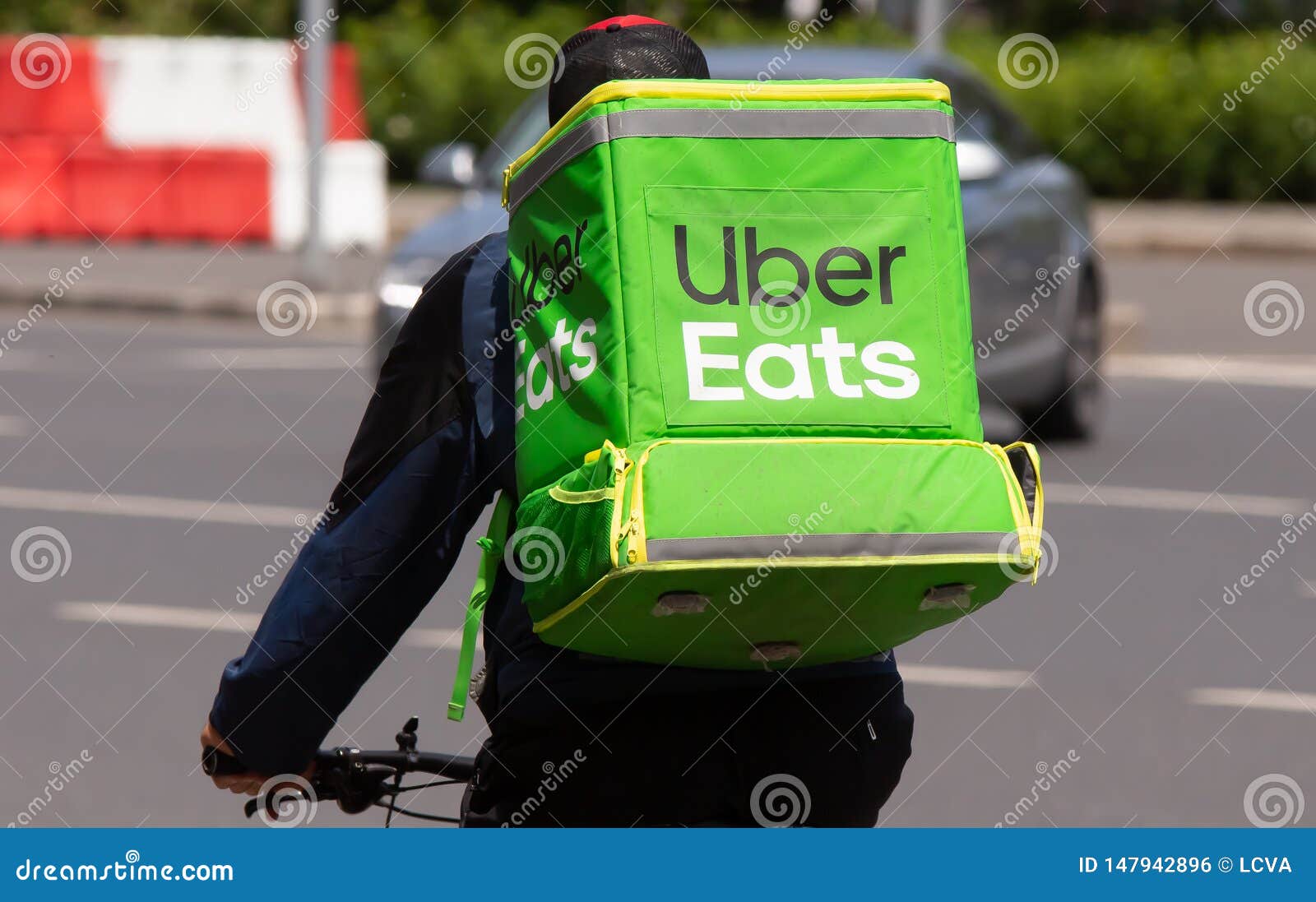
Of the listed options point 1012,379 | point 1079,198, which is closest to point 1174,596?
point 1012,379

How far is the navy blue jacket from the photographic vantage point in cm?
213

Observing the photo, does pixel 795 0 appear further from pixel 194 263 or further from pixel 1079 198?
pixel 1079 198

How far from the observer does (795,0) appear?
82.6 feet

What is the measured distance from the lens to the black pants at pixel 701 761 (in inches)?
81.2

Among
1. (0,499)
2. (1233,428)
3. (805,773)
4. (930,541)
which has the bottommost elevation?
Answer: (1233,428)

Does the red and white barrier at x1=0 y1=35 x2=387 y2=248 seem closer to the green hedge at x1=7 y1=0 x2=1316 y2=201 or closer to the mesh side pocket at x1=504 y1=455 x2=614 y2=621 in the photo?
the green hedge at x1=7 y1=0 x2=1316 y2=201

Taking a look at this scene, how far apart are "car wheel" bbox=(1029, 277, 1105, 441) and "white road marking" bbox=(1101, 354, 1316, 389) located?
2.24 m

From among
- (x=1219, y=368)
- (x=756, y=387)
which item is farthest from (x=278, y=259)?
(x=756, y=387)

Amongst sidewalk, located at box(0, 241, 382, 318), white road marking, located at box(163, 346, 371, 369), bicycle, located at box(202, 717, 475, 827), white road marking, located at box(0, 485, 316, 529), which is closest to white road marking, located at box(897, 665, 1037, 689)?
white road marking, located at box(0, 485, 316, 529)

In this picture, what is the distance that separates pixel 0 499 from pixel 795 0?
17716 millimetres

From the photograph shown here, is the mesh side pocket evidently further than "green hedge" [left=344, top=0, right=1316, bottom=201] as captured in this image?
No

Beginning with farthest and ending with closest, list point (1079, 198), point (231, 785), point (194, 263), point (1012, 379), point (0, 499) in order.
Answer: point (194, 263) < point (1079, 198) < point (1012, 379) < point (0, 499) < point (231, 785)

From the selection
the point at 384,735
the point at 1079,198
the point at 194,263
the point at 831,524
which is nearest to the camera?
the point at 831,524

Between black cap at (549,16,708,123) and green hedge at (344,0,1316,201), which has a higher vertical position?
black cap at (549,16,708,123)
